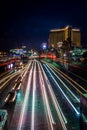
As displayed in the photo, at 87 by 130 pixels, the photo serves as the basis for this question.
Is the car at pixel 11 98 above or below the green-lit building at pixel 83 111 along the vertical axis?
below

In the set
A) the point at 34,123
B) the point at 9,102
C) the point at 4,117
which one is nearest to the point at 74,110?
the point at 34,123

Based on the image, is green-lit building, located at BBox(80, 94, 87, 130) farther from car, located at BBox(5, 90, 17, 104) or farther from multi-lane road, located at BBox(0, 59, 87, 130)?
car, located at BBox(5, 90, 17, 104)

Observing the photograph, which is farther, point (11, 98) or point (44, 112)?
point (11, 98)

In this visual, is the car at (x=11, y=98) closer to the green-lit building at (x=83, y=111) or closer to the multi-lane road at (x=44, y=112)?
the multi-lane road at (x=44, y=112)

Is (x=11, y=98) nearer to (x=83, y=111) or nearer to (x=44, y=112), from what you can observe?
(x=44, y=112)

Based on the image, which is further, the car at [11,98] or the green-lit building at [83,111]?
the car at [11,98]

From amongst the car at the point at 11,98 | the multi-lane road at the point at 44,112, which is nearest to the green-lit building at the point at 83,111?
the multi-lane road at the point at 44,112

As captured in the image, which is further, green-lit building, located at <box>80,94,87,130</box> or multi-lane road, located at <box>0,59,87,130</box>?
multi-lane road, located at <box>0,59,87,130</box>

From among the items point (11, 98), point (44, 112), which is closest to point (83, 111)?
point (44, 112)

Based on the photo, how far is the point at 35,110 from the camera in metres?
27.4

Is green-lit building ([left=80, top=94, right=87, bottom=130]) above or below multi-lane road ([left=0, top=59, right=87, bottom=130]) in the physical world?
above

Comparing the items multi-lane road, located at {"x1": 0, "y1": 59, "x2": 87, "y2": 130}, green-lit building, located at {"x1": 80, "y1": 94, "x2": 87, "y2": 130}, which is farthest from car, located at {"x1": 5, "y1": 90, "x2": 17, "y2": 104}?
green-lit building, located at {"x1": 80, "y1": 94, "x2": 87, "y2": 130}

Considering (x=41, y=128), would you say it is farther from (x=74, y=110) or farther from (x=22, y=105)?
(x=22, y=105)

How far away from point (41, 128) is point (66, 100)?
11991 mm
